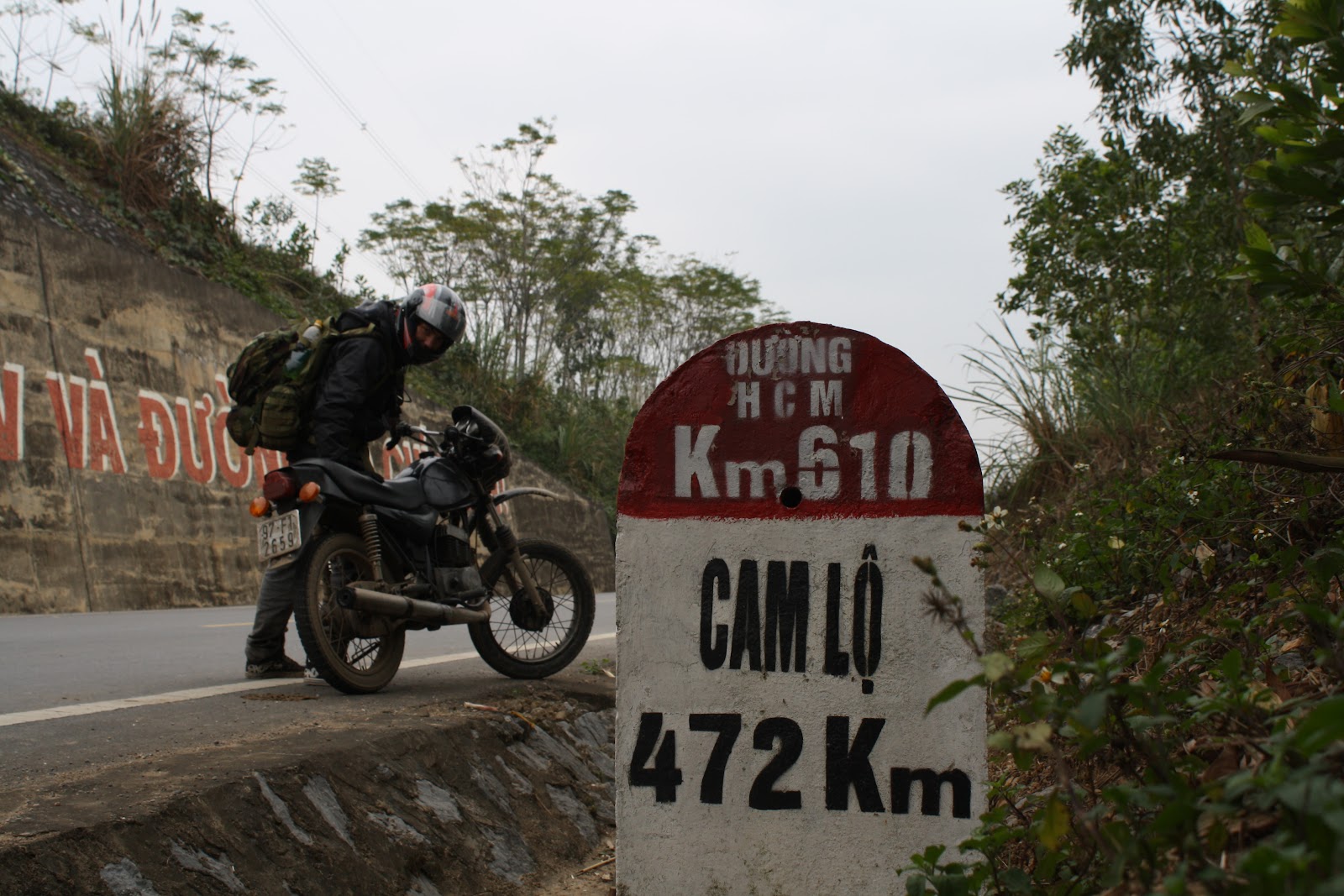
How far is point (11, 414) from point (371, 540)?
809 centimetres

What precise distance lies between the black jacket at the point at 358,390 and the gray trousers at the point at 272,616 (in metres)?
0.57

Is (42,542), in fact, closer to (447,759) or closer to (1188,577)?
(447,759)

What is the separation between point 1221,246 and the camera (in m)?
8.20

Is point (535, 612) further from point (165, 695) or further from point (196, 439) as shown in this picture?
point (196, 439)

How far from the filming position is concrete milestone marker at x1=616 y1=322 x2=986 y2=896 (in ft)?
7.45

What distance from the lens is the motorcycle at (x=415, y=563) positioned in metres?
4.78

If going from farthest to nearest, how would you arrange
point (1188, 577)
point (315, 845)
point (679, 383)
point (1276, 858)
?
point (1188, 577)
point (315, 845)
point (679, 383)
point (1276, 858)

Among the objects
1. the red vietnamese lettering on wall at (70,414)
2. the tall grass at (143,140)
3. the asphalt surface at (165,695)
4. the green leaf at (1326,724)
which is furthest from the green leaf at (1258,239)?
the tall grass at (143,140)

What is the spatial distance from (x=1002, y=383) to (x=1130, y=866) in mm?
6996

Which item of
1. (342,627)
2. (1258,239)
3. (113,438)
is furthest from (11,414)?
(1258,239)

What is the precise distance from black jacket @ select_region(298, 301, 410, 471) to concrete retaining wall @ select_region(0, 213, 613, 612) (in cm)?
699

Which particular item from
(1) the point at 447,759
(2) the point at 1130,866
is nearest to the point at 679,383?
(2) the point at 1130,866

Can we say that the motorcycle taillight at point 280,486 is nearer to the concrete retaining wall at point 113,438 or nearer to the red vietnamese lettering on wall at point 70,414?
the concrete retaining wall at point 113,438

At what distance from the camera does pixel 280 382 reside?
5.29 meters
